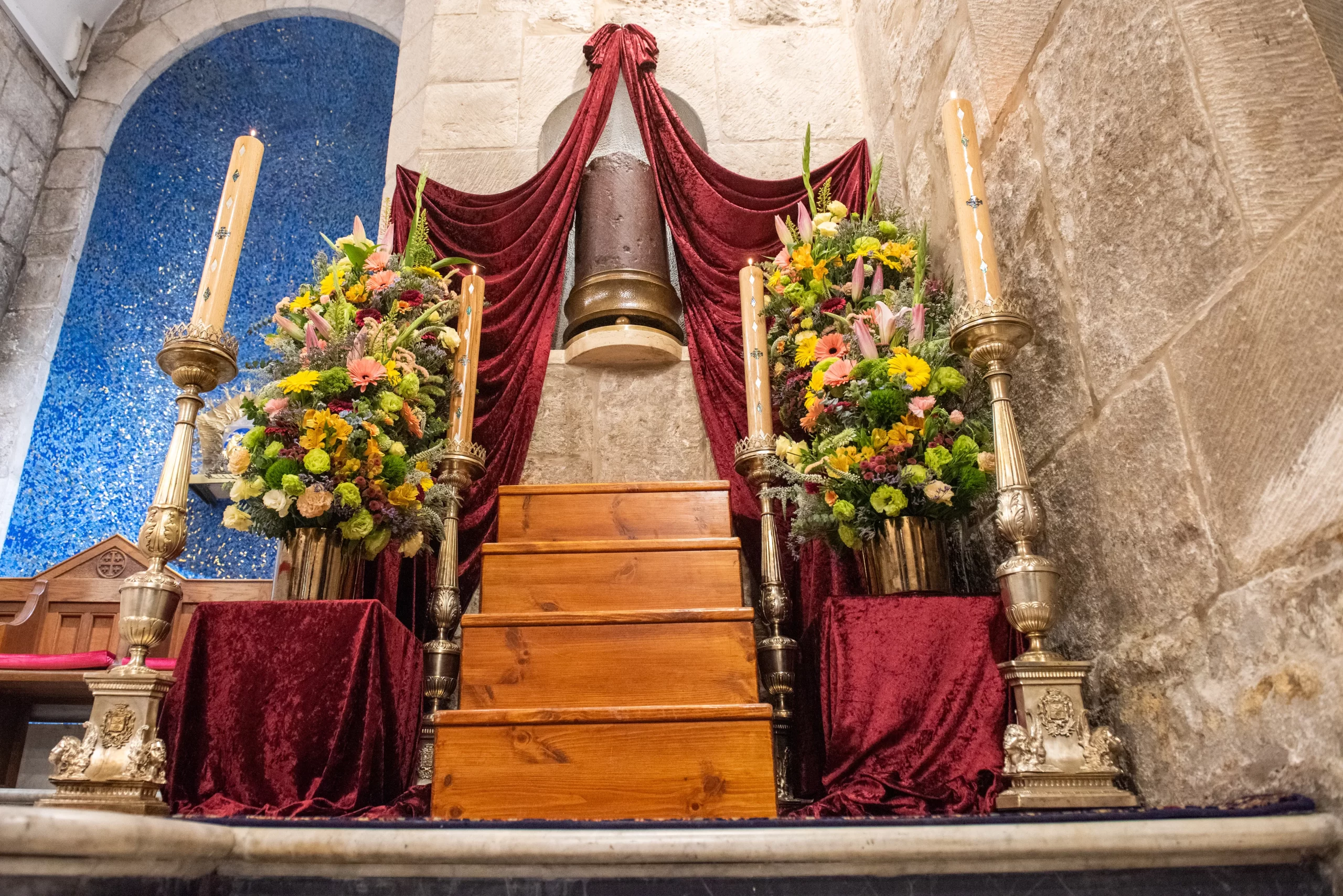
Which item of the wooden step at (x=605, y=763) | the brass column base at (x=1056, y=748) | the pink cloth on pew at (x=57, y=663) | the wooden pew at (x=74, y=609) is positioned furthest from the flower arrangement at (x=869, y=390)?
the wooden pew at (x=74, y=609)

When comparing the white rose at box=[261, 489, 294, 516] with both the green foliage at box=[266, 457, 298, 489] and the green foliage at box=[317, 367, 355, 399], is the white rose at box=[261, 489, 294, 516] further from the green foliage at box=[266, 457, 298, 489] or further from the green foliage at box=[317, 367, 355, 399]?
the green foliage at box=[317, 367, 355, 399]

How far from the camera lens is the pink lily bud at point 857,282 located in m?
2.29

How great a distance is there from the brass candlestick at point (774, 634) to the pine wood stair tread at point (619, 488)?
0.08m

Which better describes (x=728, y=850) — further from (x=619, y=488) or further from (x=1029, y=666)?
(x=619, y=488)

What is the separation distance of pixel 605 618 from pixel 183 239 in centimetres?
430

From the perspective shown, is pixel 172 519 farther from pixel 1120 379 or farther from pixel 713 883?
pixel 1120 379

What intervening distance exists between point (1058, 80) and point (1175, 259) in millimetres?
618

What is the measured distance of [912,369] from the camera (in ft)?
6.26

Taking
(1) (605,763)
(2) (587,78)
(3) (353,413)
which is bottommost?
(1) (605,763)

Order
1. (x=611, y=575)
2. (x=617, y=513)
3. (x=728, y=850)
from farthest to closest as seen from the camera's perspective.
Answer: (x=617, y=513)
(x=611, y=575)
(x=728, y=850)

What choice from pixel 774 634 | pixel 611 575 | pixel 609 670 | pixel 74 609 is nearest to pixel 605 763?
pixel 609 670

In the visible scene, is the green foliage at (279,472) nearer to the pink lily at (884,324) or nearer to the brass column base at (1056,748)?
the pink lily at (884,324)

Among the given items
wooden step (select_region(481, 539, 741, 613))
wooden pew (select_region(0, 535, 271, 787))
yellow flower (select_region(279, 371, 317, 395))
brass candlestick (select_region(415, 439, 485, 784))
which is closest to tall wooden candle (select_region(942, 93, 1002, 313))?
wooden step (select_region(481, 539, 741, 613))

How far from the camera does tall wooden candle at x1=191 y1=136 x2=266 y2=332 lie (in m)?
1.79
